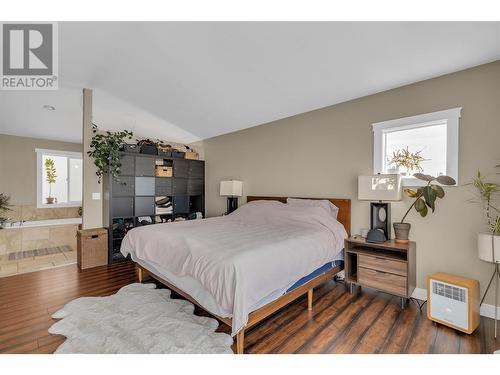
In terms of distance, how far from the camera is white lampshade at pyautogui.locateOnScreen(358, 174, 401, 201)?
2619mm

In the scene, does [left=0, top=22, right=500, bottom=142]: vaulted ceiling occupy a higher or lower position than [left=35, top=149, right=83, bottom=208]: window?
higher

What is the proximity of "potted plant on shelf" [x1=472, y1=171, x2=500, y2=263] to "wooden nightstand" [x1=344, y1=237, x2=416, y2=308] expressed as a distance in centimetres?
59

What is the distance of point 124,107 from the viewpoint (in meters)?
3.97

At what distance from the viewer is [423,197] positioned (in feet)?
8.50

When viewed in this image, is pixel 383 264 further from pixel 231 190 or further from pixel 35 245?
pixel 35 245

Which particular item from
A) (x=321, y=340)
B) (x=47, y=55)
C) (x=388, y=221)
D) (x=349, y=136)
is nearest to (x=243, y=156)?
(x=349, y=136)

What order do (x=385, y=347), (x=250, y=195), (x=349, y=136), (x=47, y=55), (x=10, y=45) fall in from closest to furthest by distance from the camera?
1. (x=385, y=347)
2. (x=10, y=45)
3. (x=47, y=55)
4. (x=349, y=136)
5. (x=250, y=195)

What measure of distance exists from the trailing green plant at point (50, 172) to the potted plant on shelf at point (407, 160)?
6.75 m

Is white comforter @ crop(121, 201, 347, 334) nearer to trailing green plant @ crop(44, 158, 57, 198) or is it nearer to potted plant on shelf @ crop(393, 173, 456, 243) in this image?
potted plant on shelf @ crop(393, 173, 456, 243)

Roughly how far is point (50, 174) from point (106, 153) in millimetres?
2667

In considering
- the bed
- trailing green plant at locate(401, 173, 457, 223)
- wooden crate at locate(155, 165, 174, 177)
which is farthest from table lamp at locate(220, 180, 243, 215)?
trailing green plant at locate(401, 173, 457, 223)
